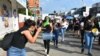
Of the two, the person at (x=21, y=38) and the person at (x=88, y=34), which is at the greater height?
the person at (x=21, y=38)

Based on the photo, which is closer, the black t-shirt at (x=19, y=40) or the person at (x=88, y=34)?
the black t-shirt at (x=19, y=40)

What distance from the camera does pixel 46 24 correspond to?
14328mm

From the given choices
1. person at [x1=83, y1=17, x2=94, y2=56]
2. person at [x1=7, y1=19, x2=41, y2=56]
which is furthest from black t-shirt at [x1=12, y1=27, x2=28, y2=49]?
person at [x1=83, y1=17, x2=94, y2=56]

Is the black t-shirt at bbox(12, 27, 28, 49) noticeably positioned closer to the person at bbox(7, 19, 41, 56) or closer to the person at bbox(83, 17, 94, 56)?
the person at bbox(7, 19, 41, 56)

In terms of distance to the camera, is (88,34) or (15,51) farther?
(88,34)

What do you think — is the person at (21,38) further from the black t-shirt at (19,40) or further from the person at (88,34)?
the person at (88,34)

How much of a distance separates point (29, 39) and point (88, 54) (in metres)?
7.35

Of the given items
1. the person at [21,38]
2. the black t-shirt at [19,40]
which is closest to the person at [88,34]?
the person at [21,38]

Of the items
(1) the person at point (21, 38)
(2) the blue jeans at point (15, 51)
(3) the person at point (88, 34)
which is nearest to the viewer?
(1) the person at point (21, 38)

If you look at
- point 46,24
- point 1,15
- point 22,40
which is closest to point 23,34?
point 22,40

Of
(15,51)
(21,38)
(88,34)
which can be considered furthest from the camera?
(88,34)

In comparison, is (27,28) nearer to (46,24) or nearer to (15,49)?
(15,49)

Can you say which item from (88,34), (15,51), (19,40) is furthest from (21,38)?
(88,34)

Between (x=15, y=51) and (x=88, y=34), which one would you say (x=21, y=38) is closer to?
(x=15, y=51)
